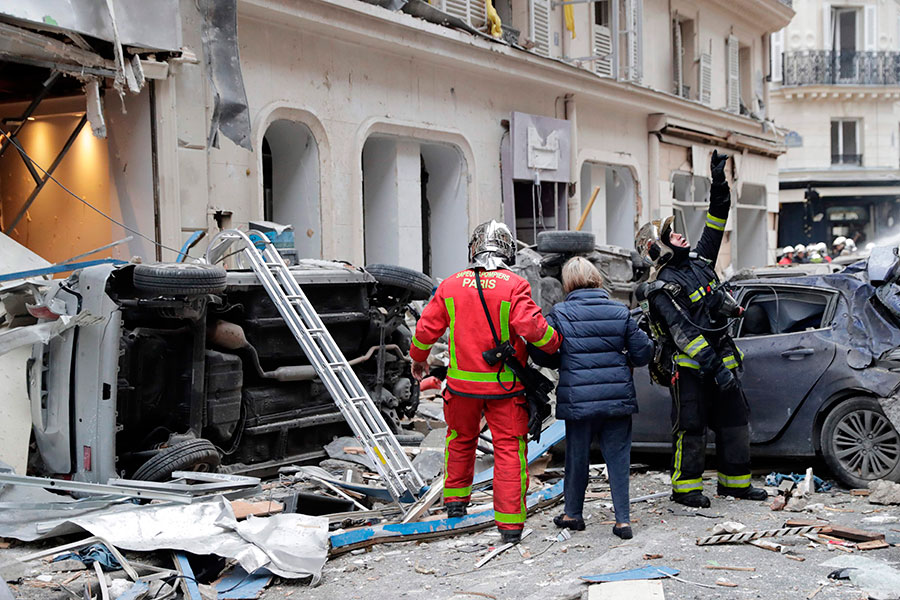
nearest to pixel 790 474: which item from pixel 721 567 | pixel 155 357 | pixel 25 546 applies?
pixel 721 567

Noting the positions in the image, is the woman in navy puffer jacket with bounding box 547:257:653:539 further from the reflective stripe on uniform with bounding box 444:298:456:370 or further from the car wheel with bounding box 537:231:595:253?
the car wheel with bounding box 537:231:595:253

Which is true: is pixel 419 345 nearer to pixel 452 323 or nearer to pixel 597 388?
pixel 452 323

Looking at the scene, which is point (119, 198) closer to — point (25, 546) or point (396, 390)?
point (396, 390)

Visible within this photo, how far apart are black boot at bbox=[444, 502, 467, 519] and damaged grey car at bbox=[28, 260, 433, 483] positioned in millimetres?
1700

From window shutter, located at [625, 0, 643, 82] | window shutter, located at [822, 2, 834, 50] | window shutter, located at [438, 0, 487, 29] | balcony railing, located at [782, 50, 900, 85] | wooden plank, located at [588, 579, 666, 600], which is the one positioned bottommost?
wooden plank, located at [588, 579, 666, 600]

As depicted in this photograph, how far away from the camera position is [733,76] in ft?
76.3

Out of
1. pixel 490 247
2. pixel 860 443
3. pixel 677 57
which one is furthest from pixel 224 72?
pixel 677 57

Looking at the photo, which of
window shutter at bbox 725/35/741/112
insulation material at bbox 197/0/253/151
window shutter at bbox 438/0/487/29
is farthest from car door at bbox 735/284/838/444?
window shutter at bbox 725/35/741/112

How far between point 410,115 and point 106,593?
993 centimetres

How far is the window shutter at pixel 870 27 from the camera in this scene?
117ft

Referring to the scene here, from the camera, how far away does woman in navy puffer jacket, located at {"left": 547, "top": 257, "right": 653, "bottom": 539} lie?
5.94m

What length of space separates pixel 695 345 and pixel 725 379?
0.31m

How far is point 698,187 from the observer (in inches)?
864

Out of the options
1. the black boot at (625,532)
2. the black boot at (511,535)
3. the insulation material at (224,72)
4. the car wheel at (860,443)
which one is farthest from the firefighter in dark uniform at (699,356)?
the insulation material at (224,72)
